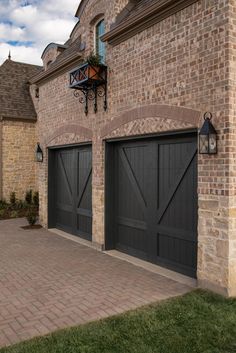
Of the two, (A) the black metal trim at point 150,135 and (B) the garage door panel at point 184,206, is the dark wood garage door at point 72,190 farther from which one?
(B) the garage door panel at point 184,206

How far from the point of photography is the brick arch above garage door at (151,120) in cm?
618

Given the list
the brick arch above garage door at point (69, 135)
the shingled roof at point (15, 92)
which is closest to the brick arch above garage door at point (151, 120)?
the brick arch above garage door at point (69, 135)

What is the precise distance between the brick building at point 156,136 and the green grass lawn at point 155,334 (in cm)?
86

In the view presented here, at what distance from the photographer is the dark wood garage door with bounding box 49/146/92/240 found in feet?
33.3

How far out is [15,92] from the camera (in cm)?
1812

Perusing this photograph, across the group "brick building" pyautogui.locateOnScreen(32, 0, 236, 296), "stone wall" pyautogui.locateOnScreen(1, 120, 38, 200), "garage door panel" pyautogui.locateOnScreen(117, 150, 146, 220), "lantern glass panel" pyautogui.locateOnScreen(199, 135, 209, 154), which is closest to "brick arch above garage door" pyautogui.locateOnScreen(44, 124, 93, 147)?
"brick building" pyautogui.locateOnScreen(32, 0, 236, 296)

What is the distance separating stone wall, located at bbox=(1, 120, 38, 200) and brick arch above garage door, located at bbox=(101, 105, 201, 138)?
969 cm

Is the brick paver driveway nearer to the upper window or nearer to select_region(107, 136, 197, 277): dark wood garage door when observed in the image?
select_region(107, 136, 197, 277): dark wood garage door

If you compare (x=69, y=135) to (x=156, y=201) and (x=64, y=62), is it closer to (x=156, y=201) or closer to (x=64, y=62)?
(x=64, y=62)

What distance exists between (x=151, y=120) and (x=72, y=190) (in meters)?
4.67

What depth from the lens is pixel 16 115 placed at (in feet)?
57.0

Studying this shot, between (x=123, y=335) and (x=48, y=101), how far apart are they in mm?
9192

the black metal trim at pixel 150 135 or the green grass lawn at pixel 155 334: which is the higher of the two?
the black metal trim at pixel 150 135

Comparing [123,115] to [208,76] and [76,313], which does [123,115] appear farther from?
[76,313]
